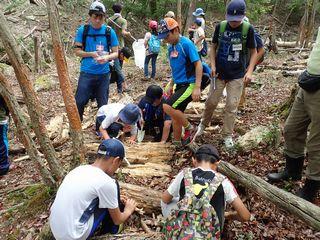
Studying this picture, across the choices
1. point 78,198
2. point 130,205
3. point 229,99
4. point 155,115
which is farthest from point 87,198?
point 155,115

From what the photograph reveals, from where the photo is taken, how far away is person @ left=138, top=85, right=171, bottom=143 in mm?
6227

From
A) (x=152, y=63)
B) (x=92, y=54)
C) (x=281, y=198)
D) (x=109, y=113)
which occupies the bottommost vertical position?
(x=152, y=63)

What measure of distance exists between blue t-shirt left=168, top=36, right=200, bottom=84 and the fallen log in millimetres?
1801

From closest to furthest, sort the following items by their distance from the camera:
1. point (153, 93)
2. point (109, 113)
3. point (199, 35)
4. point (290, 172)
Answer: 1. point (290, 172)
2. point (109, 113)
3. point (153, 93)
4. point (199, 35)

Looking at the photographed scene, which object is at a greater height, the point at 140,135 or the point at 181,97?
the point at 181,97

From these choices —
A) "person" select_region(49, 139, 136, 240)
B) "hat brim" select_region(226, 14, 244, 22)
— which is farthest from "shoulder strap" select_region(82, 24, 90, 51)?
"person" select_region(49, 139, 136, 240)

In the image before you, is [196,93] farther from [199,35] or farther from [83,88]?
[199,35]

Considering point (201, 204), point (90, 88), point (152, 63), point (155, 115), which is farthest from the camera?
point (152, 63)

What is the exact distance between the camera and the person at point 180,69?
5082mm

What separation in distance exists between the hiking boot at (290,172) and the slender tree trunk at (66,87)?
265 cm

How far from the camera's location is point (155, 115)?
21.9ft

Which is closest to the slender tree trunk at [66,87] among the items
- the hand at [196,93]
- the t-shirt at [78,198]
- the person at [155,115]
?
the t-shirt at [78,198]

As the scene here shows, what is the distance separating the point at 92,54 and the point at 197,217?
3.96 m

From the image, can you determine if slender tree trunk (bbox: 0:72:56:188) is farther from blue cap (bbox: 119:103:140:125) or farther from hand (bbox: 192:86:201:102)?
hand (bbox: 192:86:201:102)
